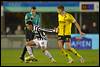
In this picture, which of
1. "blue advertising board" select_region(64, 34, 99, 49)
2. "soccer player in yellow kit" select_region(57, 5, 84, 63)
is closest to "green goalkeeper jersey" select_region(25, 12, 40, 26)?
"soccer player in yellow kit" select_region(57, 5, 84, 63)

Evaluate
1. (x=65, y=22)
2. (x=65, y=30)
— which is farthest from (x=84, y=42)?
(x=65, y=22)

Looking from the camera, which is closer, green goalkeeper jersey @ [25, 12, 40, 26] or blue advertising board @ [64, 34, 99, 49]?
green goalkeeper jersey @ [25, 12, 40, 26]

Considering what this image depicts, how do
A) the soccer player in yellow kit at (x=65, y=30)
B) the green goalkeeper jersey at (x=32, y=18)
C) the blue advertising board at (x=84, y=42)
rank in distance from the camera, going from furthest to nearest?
the blue advertising board at (x=84, y=42) < the green goalkeeper jersey at (x=32, y=18) < the soccer player in yellow kit at (x=65, y=30)

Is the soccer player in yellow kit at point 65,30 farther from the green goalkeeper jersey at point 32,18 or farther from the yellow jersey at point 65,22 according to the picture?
the green goalkeeper jersey at point 32,18

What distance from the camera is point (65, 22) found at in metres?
17.5

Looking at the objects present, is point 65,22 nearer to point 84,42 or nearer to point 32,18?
point 32,18

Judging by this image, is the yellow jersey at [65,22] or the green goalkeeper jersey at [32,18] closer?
the yellow jersey at [65,22]

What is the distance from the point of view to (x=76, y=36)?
28.9 meters

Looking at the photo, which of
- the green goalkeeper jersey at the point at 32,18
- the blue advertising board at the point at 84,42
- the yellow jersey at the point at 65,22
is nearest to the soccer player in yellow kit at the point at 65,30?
the yellow jersey at the point at 65,22

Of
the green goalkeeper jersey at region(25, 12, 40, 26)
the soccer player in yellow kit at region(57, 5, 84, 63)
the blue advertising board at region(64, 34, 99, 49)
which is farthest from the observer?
the blue advertising board at region(64, 34, 99, 49)

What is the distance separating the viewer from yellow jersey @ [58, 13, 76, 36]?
685 inches

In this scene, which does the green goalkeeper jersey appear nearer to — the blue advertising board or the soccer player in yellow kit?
the soccer player in yellow kit

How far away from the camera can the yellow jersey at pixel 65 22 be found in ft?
57.1

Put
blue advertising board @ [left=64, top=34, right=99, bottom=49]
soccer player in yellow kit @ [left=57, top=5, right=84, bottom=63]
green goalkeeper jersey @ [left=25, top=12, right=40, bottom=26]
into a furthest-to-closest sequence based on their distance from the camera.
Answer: blue advertising board @ [left=64, top=34, right=99, bottom=49]
green goalkeeper jersey @ [left=25, top=12, right=40, bottom=26]
soccer player in yellow kit @ [left=57, top=5, right=84, bottom=63]
